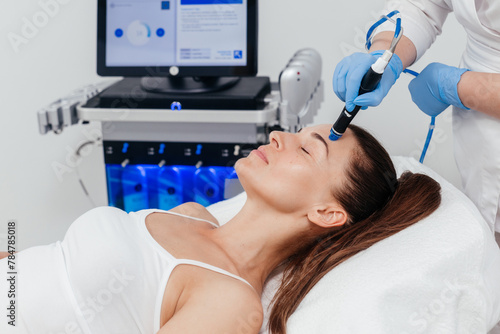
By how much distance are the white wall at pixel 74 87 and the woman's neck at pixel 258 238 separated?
1.11 m

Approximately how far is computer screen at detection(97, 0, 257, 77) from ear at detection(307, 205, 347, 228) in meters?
0.77

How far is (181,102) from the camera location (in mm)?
1781

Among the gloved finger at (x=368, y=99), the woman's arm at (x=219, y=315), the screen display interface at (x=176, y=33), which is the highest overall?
the screen display interface at (x=176, y=33)

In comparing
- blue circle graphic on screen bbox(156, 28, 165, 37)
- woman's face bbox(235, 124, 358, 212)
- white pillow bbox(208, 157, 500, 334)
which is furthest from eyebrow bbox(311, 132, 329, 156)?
blue circle graphic on screen bbox(156, 28, 165, 37)

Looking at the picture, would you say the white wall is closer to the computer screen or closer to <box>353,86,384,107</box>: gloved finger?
the computer screen

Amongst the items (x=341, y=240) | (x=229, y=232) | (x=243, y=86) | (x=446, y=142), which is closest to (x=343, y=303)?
(x=341, y=240)

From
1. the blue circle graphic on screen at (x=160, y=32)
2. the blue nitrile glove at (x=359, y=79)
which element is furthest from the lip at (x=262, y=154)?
the blue circle graphic on screen at (x=160, y=32)

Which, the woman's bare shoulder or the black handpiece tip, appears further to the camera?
the woman's bare shoulder

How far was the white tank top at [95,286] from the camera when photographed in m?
1.09

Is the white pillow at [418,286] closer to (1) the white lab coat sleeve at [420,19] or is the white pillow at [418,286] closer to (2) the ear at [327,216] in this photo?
(2) the ear at [327,216]

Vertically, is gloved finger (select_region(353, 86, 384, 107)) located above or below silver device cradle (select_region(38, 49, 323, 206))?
above

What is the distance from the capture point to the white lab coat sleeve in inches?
54.2

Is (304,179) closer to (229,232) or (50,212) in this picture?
(229,232)

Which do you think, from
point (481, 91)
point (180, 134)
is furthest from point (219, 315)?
point (180, 134)
